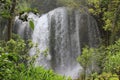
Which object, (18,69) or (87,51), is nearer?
(18,69)

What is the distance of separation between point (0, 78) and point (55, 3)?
16.3 metres

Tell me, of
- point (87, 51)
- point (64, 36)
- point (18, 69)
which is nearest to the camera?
point (18, 69)

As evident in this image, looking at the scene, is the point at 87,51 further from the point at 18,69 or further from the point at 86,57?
the point at 18,69

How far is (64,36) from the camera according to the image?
1608 cm

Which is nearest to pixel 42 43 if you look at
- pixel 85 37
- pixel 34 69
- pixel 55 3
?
pixel 85 37

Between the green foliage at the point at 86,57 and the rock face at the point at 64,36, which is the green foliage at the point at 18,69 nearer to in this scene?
the green foliage at the point at 86,57

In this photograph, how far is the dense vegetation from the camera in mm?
4141

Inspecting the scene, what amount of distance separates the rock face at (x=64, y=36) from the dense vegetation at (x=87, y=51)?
897 millimetres

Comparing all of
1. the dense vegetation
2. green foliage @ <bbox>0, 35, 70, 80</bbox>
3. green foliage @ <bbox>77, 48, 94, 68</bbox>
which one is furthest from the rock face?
green foliage @ <bbox>0, 35, 70, 80</bbox>

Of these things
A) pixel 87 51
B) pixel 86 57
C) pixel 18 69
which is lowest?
pixel 86 57

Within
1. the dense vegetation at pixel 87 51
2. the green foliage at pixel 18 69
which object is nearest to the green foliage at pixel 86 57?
the dense vegetation at pixel 87 51

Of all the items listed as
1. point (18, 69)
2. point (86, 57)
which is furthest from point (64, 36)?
point (18, 69)

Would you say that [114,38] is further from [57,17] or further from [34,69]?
[34,69]

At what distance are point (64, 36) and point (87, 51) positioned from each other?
4.90m
